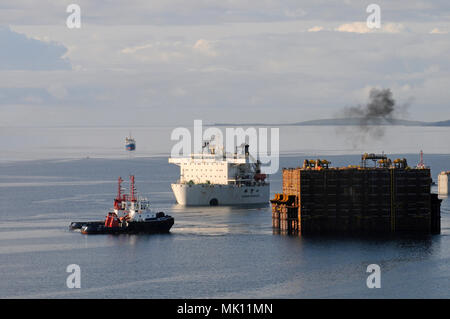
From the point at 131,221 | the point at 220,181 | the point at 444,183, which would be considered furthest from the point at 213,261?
the point at 444,183

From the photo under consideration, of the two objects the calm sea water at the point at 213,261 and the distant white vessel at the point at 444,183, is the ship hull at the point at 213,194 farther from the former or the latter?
the distant white vessel at the point at 444,183

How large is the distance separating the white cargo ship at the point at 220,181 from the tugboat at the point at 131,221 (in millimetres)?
28686

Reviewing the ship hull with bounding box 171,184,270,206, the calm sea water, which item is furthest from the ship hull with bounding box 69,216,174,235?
the ship hull with bounding box 171,184,270,206

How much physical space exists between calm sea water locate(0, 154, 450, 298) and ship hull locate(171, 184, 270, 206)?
12.3 m

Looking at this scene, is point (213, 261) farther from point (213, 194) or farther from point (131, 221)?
point (213, 194)

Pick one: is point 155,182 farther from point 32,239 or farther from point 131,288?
point 131,288

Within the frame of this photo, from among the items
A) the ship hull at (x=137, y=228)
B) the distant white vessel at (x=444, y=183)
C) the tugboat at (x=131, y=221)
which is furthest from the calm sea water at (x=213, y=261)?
the distant white vessel at (x=444, y=183)

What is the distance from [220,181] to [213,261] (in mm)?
50993

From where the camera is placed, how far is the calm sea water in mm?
65688

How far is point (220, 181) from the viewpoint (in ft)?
419

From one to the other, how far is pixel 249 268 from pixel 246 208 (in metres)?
48.1
